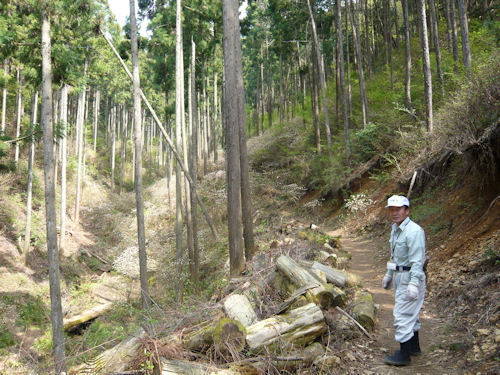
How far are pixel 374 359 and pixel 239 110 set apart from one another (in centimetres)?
591

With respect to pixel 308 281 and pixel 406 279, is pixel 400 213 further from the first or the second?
pixel 308 281

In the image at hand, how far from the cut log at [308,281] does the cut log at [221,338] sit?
1.31m

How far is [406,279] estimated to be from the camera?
3.86 m

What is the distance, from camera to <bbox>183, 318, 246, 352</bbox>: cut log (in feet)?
11.8

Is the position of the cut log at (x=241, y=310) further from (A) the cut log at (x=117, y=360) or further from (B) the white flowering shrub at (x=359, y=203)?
(B) the white flowering shrub at (x=359, y=203)

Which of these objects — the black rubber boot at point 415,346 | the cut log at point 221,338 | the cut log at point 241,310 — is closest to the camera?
the cut log at point 221,338

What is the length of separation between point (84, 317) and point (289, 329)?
39.6ft

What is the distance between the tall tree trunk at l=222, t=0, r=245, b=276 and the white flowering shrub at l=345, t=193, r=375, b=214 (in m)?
7.75

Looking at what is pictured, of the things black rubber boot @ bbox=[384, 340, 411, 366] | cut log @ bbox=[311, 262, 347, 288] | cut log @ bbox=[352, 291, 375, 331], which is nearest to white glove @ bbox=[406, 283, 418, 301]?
black rubber boot @ bbox=[384, 340, 411, 366]

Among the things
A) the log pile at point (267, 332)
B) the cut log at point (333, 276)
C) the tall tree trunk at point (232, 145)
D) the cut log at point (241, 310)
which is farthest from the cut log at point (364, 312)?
the tall tree trunk at point (232, 145)

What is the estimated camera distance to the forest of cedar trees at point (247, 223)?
155 inches

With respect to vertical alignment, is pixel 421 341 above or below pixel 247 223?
below

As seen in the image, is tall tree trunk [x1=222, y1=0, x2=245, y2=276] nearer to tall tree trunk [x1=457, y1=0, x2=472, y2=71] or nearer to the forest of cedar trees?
the forest of cedar trees

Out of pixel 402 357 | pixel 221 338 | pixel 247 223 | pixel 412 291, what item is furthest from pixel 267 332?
pixel 247 223
